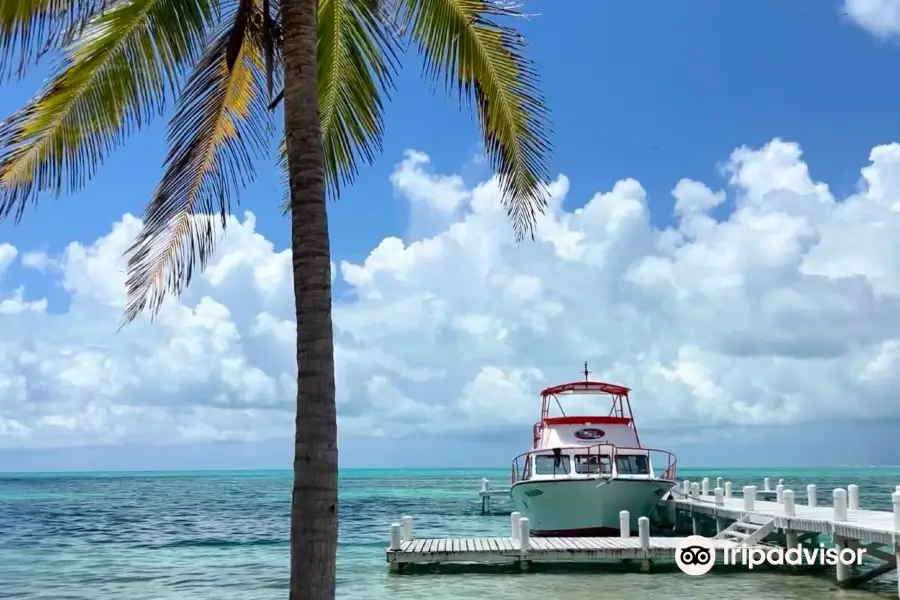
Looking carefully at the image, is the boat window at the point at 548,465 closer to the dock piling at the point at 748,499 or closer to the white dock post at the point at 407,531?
the dock piling at the point at 748,499

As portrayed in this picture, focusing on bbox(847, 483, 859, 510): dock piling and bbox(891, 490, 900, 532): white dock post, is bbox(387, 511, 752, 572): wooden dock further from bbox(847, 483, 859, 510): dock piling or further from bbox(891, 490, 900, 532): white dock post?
bbox(891, 490, 900, 532): white dock post

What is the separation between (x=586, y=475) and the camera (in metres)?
28.9

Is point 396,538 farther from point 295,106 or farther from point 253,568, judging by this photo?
point 295,106

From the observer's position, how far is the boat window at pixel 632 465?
30750mm

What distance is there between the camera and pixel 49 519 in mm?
63219

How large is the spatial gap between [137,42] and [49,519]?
61965 mm

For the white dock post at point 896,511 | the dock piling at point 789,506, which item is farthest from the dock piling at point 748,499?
the white dock post at point 896,511

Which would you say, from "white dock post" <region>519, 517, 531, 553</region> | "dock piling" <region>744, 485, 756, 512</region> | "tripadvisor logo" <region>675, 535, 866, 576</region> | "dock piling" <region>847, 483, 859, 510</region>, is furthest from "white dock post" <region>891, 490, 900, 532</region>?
"dock piling" <region>744, 485, 756, 512</region>

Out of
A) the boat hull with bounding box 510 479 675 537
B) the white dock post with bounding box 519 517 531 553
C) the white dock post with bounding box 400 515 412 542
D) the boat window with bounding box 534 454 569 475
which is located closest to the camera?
the white dock post with bounding box 519 517 531 553

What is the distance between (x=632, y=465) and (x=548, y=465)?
9.33 ft

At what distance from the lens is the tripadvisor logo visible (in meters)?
22.5

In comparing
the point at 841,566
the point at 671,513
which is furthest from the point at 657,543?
the point at 671,513

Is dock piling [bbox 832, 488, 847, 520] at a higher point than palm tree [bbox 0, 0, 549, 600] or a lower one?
lower

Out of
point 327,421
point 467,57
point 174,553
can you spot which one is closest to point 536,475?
point 174,553
